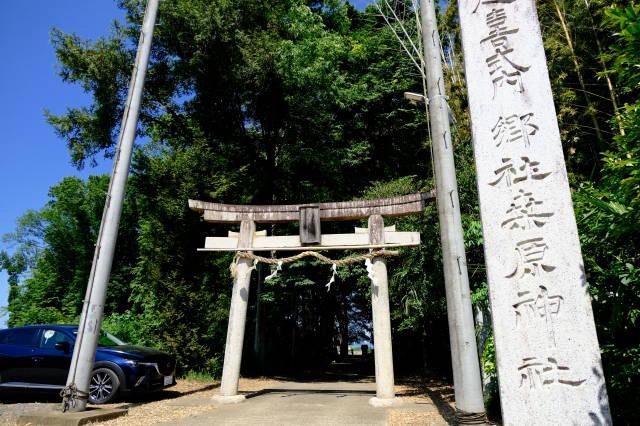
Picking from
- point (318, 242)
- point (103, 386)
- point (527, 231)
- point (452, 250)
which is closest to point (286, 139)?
point (318, 242)

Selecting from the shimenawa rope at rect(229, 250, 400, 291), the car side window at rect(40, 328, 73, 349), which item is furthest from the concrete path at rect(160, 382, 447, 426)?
the car side window at rect(40, 328, 73, 349)

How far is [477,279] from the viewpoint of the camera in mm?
8820

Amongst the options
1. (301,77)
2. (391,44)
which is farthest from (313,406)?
(391,44)

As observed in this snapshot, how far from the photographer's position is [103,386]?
25.0 ft

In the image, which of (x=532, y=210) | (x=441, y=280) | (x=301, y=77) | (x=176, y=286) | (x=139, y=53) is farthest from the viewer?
(x=301, y=77)

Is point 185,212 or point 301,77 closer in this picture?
point 185,212

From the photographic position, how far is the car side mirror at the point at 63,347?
7531 mm

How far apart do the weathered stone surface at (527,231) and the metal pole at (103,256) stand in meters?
6.19

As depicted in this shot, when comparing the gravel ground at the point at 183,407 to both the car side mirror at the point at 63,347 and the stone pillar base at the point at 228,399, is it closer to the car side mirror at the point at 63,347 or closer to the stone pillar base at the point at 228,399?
the stone pillar base at the point at 228,399

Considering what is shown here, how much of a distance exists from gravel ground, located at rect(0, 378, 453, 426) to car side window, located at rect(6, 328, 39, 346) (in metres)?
1.11

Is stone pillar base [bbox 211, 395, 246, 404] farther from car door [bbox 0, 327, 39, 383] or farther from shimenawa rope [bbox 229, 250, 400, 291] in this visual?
car door [bbox 0, 327, 39, 383]

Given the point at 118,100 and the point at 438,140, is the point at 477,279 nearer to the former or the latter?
the point at 438,140

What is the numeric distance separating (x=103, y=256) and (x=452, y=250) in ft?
19.0

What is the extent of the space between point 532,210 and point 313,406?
5.82 m
